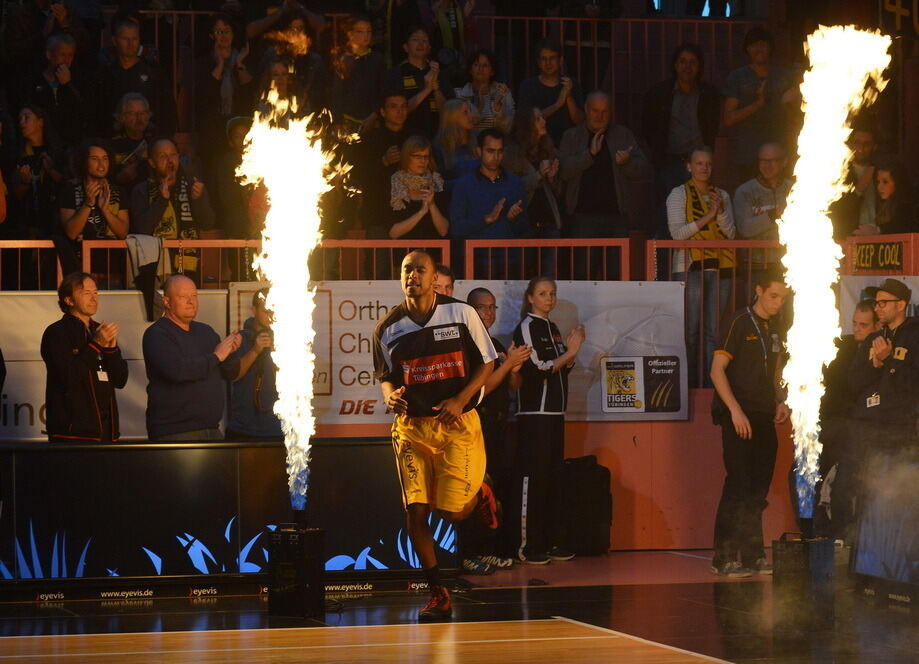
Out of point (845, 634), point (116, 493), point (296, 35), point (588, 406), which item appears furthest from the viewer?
point (296, 35)

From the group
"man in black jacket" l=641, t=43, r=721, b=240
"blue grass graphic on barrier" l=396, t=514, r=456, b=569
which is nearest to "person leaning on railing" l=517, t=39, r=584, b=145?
"man in black jacket" l=641, t=43, r=721, b=240

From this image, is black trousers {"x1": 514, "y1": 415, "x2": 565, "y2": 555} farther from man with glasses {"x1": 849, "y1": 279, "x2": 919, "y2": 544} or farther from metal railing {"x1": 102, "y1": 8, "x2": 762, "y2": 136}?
metal railing {"x1": 102, "y1": 8, "x2": 762, "y2": 136}

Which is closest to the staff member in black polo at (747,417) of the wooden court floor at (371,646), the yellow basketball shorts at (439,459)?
the wooden court floor at (371,646)

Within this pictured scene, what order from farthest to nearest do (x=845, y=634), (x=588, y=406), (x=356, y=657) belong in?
(x=588, y=406) → (x=845, y=634) → (x=356, y=657)

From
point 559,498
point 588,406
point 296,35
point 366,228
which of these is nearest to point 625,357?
point 588,406

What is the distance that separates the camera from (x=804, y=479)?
9070 millimetres

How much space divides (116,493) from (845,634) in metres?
5.04

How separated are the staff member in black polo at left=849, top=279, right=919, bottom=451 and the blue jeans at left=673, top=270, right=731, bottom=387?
1862mm

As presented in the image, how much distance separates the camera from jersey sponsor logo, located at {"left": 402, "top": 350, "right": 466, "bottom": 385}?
967 centimetres

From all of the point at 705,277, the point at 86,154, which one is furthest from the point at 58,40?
the point at 705,277

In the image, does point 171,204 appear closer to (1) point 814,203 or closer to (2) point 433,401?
(2) point 433,401

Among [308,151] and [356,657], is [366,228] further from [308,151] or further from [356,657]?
[356,657]

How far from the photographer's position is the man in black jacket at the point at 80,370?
1088 centimetres

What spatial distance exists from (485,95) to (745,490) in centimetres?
A: 519
